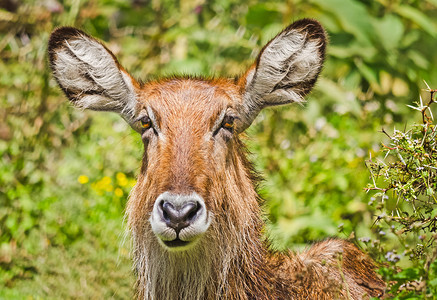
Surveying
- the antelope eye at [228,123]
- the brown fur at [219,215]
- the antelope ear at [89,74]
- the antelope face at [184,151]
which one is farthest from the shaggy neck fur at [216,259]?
the antelope ear at [89,74]

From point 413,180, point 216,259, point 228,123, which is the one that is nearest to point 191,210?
point 216,259

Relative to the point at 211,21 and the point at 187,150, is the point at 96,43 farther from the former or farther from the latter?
the point at 211,21

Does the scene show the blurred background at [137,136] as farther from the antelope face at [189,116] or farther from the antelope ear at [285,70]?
the antelope ear at [285,70]

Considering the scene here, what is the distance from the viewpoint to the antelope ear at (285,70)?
173 inches

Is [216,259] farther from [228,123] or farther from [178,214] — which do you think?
[228,123]

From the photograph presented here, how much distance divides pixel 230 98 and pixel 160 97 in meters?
0.51

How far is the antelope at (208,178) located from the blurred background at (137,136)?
1296 millimetres

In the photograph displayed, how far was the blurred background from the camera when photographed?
6.34m

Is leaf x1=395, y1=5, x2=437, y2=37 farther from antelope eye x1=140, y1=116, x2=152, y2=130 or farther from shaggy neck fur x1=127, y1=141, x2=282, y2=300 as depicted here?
antelope eye x1=140, y1=116, x2=152, y2=130

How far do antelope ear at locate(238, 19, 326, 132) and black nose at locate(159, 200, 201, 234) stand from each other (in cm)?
115

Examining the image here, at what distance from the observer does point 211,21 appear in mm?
9602

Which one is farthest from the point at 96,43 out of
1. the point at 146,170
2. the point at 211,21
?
the point at 211,21

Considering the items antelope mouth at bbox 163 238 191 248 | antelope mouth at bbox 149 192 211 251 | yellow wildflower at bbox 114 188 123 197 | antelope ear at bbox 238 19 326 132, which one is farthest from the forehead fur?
yellow wildflower at bbox 114 188 123 197

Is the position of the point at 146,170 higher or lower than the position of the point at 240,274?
higher
